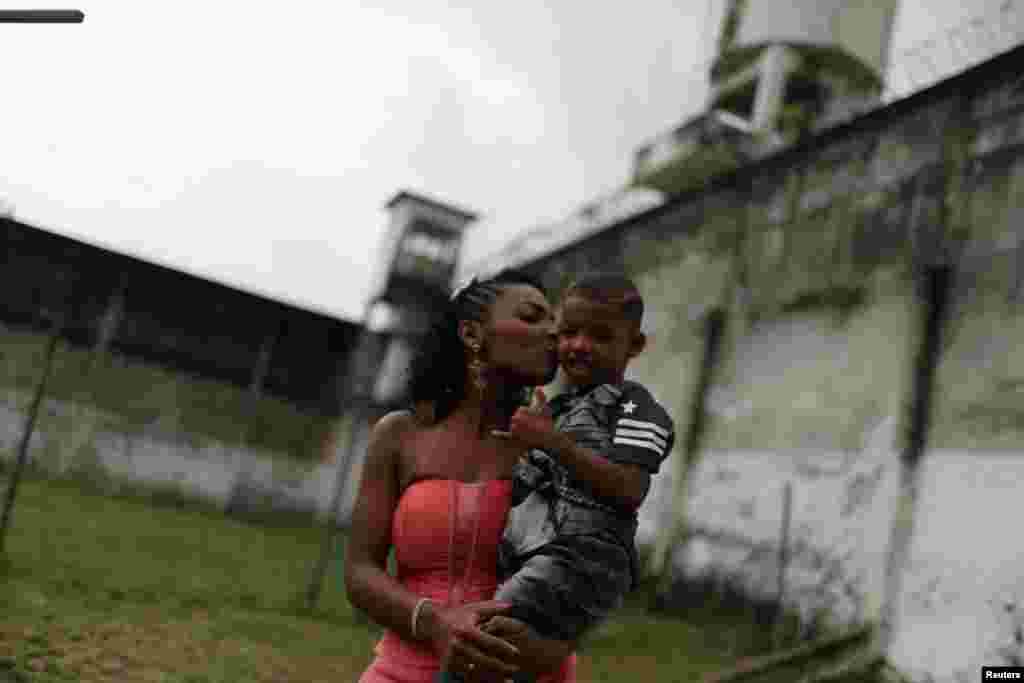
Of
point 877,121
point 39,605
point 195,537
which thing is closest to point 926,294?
point 877,121

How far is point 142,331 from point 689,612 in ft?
51.9

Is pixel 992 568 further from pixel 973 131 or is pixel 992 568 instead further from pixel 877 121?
pixel 877 121

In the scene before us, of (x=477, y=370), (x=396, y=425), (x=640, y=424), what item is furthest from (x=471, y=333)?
(x=640, y=424)

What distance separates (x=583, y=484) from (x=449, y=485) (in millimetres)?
335

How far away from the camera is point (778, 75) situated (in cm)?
1636

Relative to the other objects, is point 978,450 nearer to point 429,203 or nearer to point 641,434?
point 641,434

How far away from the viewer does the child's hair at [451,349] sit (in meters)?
2.08

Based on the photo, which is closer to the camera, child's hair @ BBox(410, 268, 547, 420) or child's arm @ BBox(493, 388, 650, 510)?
child's arm @ BBox(493, 388, 650, 510)

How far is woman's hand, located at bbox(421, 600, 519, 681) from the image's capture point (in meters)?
1.58

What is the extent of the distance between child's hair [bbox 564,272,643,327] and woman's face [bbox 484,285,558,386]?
98mm

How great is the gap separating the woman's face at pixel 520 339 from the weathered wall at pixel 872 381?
276 inches

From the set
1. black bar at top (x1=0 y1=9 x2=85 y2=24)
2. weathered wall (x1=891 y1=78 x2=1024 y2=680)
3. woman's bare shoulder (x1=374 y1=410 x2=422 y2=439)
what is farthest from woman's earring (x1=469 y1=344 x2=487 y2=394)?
weathered wall (x1=891 y1=78 x2=1024 y2=680)

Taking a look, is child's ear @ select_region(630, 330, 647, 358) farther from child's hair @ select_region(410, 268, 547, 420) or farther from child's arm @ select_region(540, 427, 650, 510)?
child's arm @ select_region(540, 427, 650, 510)

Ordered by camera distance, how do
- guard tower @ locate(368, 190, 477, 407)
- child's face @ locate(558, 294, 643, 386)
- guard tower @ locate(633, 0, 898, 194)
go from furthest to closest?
guard tower @ locate(368, 190, 477, 407) → guard tower @ locate(633, 0, 898, 194) → child's face @ locate(558, 294, 643, 386)
